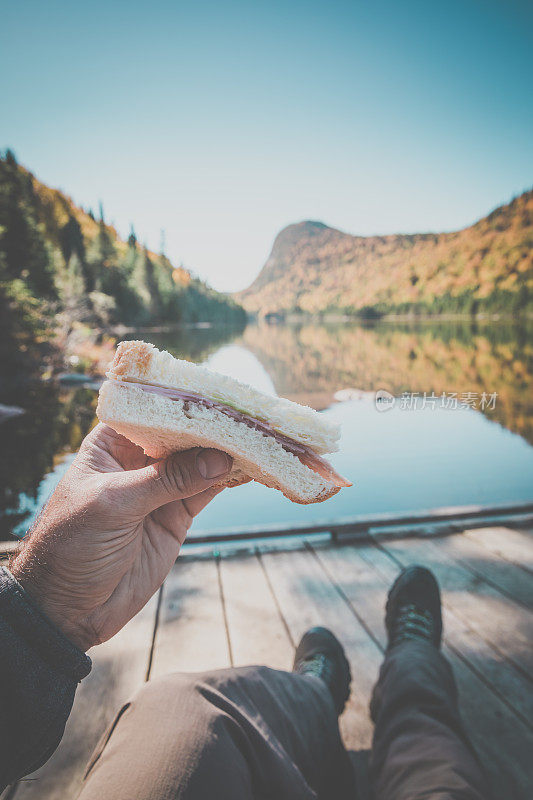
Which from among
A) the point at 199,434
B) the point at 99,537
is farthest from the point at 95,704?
the point at 199,434

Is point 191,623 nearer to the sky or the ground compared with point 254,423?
nearer to the ground

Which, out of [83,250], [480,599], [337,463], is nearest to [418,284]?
[83,250]

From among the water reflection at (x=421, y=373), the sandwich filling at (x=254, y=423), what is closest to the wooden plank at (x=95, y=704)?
the sandwich filling at (x=254, y=423)

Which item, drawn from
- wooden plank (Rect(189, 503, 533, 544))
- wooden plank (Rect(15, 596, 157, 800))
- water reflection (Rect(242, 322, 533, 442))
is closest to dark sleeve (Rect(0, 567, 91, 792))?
wooden plank (Rect(15, 596, 157, 800))

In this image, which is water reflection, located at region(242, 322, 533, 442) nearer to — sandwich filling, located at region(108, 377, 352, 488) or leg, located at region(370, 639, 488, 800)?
leg, located at region(370, 639, 488, 800)

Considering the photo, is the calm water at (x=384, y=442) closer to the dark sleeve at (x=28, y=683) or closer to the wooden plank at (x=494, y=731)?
the dark sleeve at (x=28, y=683)

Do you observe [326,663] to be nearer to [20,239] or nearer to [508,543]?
[508,543]

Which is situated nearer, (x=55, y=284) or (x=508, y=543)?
(x=508, y=543)
